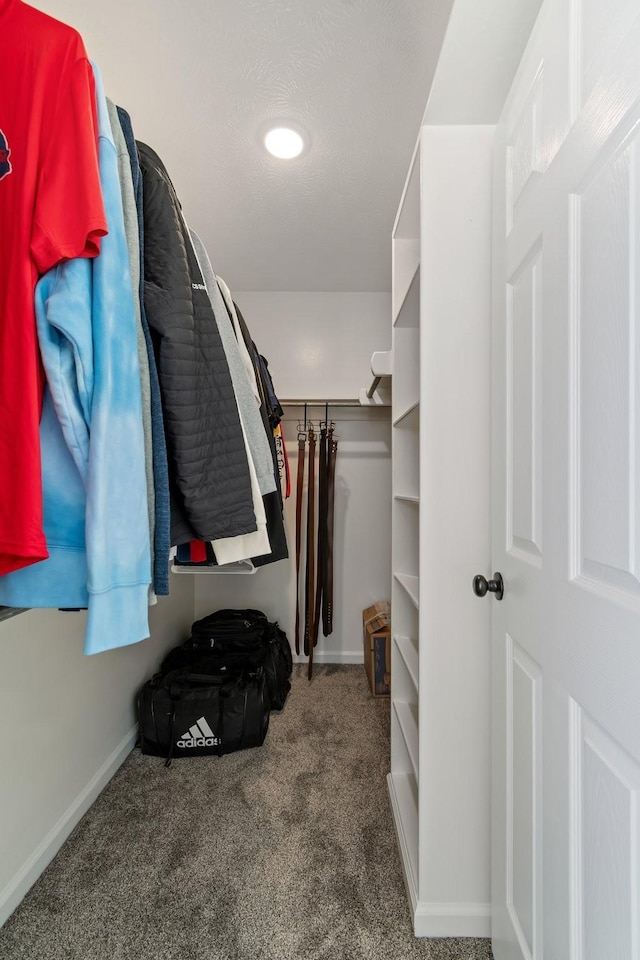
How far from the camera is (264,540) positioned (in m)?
1.06

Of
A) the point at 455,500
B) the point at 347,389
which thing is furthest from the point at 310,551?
the point at 455,500

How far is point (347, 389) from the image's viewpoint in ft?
10.0

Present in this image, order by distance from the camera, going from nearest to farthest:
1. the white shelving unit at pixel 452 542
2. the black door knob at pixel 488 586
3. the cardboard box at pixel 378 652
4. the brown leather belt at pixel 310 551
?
1. the black door knob at pixel 488 586
2. the white shelving unit at pixel 452 542
3. the cardboard box at pixel 378 652
4. the brown leather belt at pixel 310 551

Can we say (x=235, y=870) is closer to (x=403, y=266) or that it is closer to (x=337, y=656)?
(x=337, y=656)

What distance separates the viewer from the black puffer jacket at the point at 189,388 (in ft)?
Answer: 2.46

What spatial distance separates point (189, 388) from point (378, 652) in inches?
85.1

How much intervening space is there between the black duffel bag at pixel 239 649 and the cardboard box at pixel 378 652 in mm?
457

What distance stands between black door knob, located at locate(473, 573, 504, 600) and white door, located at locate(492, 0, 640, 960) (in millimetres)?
34

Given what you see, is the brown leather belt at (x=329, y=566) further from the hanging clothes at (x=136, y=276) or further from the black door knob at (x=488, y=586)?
the hanging clothes at (x=136, y=276)

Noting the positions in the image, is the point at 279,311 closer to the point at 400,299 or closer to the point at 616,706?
the point at 400,299

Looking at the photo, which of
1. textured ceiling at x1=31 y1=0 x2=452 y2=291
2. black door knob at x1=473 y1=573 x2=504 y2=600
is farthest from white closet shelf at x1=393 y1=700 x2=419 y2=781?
textured ceiling at x1=31 y1=0 x2=452 y2=291

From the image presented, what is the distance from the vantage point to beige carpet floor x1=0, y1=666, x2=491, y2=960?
3.85 ft

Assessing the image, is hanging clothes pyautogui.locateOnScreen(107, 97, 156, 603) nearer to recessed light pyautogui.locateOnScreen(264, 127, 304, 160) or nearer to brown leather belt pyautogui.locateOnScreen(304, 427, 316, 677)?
recessed light pyautogui.locateOnScreen(264, 127, 304, 160)

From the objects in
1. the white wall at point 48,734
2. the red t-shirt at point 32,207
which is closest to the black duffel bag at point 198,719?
the white wall at point 48,734
